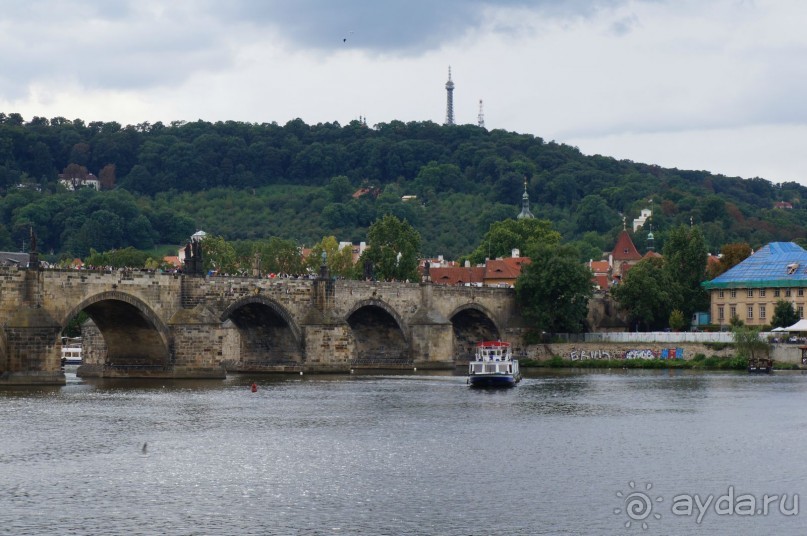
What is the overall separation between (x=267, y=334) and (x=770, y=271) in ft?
137

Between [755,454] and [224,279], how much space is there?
1653 inches

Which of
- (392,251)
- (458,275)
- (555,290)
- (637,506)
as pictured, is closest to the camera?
(637,506)

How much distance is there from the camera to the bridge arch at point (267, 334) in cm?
8475

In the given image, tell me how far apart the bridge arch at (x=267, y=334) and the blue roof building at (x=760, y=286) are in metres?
37.6

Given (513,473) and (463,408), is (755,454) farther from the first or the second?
(463,408)

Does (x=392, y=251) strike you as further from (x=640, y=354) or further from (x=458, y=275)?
(x=640, y=354)

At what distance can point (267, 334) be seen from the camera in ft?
286

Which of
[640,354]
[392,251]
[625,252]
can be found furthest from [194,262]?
[625,252]

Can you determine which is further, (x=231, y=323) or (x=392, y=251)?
(x=392, y=251)

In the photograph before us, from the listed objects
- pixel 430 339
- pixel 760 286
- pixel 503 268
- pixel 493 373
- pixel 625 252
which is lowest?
pixel 493 373

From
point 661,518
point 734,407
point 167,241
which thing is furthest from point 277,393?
point 167,241

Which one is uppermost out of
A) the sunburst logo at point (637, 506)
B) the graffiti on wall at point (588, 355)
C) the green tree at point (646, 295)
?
the green tree at point (646, 295)

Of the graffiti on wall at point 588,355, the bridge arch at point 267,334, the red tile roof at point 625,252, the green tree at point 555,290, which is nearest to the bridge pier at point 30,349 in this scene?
the bridge arch at point 267,334

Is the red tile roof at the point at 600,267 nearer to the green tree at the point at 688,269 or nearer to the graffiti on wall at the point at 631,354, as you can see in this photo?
the green tree at the point at 688,269
